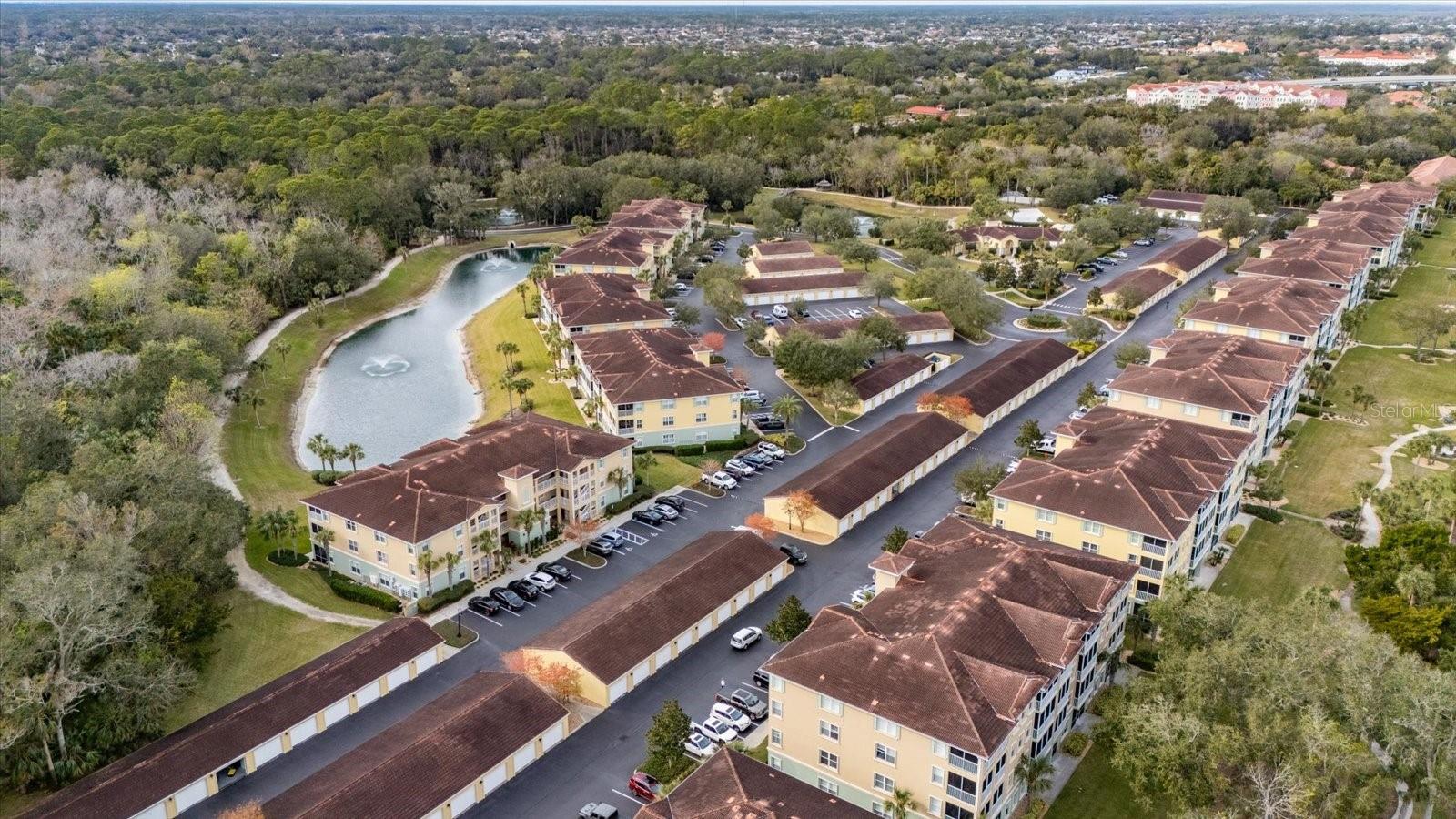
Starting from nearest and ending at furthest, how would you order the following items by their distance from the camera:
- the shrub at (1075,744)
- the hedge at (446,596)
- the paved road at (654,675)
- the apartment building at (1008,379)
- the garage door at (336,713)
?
the paved road at (654,675) → the shrub at (1075,744) → the garage door at (336,713) → the hedge at (446,596) → the apartment building at (1008,379)

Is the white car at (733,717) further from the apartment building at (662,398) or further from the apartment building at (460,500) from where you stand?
the apartment building at (662,398)

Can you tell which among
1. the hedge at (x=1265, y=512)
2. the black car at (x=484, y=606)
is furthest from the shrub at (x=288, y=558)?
the hedge at (x=1265, y=512)

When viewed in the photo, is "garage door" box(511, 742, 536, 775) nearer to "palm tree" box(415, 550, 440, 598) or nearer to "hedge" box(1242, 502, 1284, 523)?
"palm tree" box(415, 550, 440, 598)

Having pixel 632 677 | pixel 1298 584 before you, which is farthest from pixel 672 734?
pixel 1298 584

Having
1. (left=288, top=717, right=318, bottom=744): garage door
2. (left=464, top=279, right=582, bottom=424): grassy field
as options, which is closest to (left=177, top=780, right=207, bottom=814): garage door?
(left=288, top=717, right=318, bottom=744): garage door

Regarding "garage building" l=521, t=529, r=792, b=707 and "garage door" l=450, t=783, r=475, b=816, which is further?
"garage building" l=521, t=529, r=792, b=707

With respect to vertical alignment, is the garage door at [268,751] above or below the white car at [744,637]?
above
